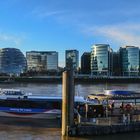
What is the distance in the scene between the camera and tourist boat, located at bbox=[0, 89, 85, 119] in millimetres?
38281

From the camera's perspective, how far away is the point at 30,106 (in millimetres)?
38844

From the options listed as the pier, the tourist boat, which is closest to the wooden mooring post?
the pier

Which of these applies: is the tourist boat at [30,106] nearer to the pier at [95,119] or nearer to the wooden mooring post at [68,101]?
the pier at [95,119]

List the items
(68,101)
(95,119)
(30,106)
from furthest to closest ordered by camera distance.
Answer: (30,106)
(95,119)
(68,101)

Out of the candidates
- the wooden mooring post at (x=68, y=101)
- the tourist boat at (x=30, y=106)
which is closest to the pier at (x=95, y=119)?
the wooden mooring post at (x=68, y=101)

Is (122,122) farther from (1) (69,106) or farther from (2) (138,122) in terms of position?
(1) (69,106)

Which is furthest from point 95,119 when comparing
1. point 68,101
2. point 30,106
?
point 30,106

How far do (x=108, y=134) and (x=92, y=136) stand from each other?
1.24m

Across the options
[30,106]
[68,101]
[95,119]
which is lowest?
[95,119]

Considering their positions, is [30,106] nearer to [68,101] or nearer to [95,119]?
[95,119]

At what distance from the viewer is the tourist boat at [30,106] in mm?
38281

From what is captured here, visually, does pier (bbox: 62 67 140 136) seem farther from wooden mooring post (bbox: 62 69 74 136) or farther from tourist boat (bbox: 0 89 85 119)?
tourist boat (bbox: 0 89 85 119)

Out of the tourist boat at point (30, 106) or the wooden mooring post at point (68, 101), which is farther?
the tourist boat at point (30, 106)

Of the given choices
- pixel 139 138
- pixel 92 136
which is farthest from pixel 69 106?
pixel 139 138
